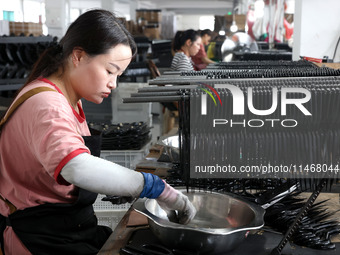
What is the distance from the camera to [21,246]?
4.86 feet

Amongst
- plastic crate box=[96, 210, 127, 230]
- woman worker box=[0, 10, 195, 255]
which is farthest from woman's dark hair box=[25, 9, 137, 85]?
plastic crate box=[96, 210, 127, 230]

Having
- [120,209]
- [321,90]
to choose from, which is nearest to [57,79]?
[321,90]

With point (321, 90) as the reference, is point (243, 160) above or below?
below

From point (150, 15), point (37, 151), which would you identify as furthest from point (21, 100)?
point (150, 15)

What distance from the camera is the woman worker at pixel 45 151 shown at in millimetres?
1216

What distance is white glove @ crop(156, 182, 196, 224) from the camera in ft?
4.06

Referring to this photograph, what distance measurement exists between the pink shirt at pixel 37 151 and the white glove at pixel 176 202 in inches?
10.0

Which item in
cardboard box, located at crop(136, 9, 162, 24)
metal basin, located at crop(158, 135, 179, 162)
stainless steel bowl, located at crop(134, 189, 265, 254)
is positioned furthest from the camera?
cardboard box, located at crop(136, 9, 162, 24)

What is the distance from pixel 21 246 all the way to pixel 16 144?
1.15ft

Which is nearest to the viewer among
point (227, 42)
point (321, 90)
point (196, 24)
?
point (321, 90)

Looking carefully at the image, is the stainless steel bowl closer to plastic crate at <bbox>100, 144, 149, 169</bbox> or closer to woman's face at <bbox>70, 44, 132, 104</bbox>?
woman's face at <bbox>70, 44, 132, 104</bbox>

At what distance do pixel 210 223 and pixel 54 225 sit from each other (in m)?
0.51

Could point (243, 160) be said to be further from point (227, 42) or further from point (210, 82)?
point (227, 42)

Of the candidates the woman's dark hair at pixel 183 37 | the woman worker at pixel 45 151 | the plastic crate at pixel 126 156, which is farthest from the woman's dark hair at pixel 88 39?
the woman's dark hair at pixel 183 37
